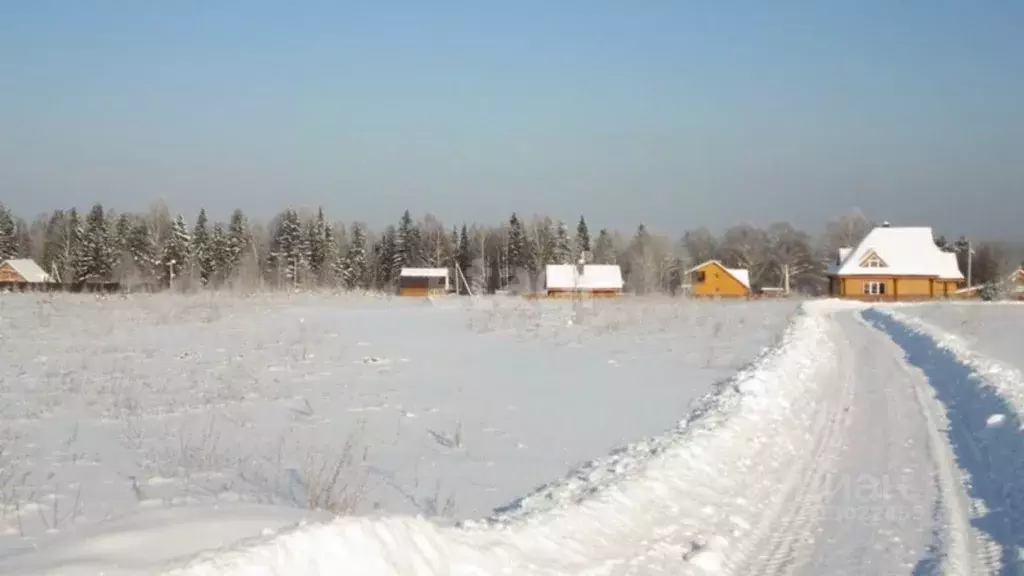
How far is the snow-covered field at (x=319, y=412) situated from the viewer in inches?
294

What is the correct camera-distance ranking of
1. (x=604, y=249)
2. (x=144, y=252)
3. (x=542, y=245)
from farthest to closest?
(x=604, y=249) → (x=542, y=245) → (x=144, y=252)

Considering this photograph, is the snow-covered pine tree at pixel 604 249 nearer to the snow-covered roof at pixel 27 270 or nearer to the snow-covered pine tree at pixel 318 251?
the snow-covered pine tree at pixel 318 251

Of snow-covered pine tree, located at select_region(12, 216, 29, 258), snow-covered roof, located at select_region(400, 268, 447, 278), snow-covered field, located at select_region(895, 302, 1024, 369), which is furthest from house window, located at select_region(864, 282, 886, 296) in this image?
snow-covered pine tree, located at select_region(12, 216, 29, 258)

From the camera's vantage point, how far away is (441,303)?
51.3 metres

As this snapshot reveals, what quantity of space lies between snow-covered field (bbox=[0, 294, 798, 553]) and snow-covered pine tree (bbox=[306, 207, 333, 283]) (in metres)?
67.9

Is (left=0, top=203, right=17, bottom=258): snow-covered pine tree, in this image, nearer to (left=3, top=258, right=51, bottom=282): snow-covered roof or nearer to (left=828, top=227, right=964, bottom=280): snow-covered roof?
(left=3, top=258, right=51, bottom=282): snow-covered roof

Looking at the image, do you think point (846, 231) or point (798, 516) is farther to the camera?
point (846, 231)

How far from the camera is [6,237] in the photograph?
315 feet

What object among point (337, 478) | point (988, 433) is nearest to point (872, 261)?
point (988, 433)

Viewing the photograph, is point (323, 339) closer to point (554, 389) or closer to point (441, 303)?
point (554, 389)

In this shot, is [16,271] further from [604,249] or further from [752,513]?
[752,513]

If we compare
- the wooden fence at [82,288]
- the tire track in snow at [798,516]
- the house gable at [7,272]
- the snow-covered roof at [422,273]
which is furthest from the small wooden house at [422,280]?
the tire track in snow at [798,516]

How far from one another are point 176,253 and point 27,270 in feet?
59.5

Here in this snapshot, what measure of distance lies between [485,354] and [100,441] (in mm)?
12149
